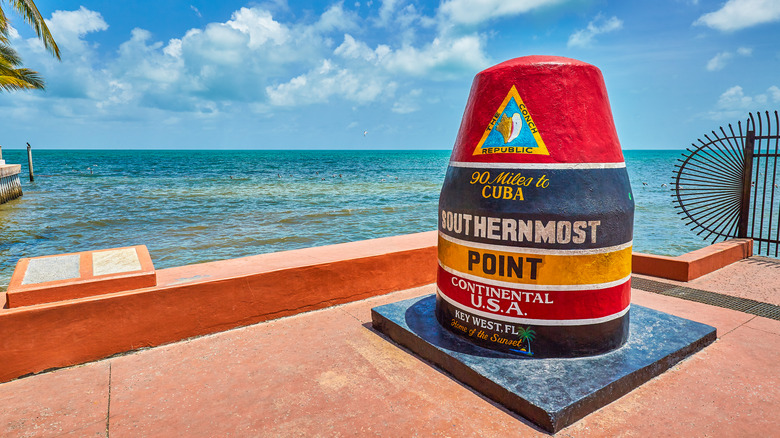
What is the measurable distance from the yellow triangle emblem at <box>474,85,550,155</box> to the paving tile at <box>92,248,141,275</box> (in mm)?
3708

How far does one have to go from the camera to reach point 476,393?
142 inches

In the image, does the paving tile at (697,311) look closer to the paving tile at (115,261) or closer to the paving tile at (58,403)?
the paving tile at (58,403)

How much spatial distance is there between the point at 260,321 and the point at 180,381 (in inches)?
52.2

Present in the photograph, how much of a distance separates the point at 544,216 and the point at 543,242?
0.69 ft

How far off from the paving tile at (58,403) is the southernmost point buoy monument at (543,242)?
275 cm

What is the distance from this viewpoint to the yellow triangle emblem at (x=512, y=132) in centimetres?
370

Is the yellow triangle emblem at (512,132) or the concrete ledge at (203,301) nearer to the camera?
the yellow triangle emblem at (512,132)

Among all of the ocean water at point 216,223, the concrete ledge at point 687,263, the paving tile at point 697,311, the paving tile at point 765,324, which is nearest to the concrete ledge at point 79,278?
the paving tile at point 697,311

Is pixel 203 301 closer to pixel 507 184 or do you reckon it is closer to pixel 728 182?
pixel 507 184

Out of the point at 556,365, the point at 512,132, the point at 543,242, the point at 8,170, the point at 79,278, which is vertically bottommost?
the point at 556,365

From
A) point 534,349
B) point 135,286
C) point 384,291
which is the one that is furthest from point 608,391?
point 135,286

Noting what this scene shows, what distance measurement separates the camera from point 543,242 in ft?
11.8

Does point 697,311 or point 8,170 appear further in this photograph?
point 8,170

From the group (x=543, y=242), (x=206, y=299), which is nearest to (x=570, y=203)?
(x=543, y=242)
